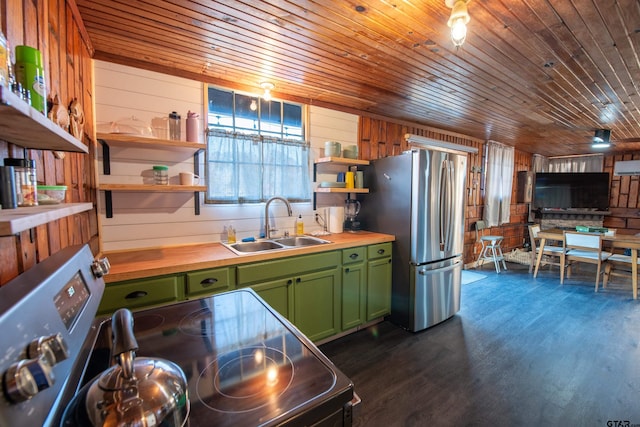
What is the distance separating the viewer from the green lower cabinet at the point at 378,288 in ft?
9.02

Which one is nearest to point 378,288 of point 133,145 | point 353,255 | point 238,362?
point 353,255

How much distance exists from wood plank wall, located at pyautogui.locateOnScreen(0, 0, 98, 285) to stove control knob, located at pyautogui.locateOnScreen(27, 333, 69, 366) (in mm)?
452

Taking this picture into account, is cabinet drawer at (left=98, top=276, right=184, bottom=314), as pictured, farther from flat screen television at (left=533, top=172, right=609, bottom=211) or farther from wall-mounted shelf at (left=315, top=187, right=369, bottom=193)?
flat screen television at (left=533, top=172, right=609, bottom=211)

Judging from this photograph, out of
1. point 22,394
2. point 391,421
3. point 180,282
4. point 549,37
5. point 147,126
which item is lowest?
point 391,421

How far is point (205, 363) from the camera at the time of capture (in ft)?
2.74

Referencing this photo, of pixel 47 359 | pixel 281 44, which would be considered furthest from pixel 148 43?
pixel 47 359

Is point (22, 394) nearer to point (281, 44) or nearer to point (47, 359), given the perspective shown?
point (47, 359)

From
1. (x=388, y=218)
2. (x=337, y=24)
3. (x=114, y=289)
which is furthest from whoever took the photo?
(x=388, y=218)

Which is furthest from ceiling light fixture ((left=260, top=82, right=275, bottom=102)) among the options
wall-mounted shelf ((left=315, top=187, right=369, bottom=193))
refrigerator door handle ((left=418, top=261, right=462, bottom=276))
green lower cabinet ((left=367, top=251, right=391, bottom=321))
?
refrigerator door handle ((left=418, top=261, right=462, bottom=276))

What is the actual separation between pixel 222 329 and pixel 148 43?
196 centimetres

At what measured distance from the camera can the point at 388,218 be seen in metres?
2.99

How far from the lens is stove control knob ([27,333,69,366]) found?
0.50m

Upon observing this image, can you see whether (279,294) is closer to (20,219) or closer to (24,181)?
(24,181)

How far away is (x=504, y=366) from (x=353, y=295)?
4.27ft
